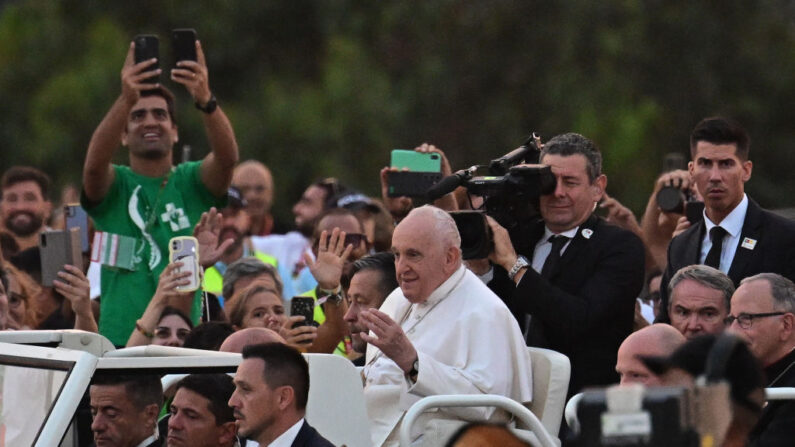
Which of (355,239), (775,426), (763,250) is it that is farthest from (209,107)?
(775,426)

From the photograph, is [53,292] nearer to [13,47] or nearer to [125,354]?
[125,354]

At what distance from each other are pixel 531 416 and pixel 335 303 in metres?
2.43

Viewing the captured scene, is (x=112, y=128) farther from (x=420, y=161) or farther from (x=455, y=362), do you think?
(x=455, y=362)

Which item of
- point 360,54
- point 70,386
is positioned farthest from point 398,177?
point 360,54

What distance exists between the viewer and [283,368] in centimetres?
604

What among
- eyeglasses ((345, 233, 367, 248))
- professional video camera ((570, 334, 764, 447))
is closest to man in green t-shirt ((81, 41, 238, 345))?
eyeglasses ((345, 233, 367, 248))

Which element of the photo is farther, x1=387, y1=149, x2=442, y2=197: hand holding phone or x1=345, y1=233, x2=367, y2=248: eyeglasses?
x1=345, y1=233, x2=367, y2=248: eyeglasses

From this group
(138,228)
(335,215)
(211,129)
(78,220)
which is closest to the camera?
(211,129)

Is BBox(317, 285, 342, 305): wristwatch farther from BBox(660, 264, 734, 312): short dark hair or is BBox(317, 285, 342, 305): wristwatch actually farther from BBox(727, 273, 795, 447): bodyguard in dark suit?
BBox(727, 273, 795, 447): bodyguard in dark suit

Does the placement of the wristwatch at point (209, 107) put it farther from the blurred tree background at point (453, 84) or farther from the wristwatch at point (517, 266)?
the blurred tree background at point (453, 84)

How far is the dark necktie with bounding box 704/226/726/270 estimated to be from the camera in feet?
24.7

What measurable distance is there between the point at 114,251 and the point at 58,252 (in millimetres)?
326

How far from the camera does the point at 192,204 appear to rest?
9.30m

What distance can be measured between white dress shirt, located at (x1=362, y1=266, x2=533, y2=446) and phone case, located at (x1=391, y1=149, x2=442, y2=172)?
1.53 metres
